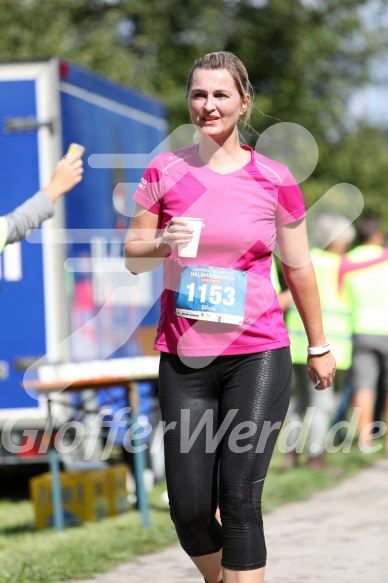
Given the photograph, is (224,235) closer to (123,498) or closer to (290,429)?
(123,498)

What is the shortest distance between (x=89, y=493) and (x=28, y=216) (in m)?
2.97

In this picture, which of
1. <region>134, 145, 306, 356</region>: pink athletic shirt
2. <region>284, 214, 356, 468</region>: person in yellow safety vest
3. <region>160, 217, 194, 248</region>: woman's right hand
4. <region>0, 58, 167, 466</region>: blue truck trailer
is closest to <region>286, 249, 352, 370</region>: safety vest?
<region>284, 214, 356, 468</region>: person in yellow safety vest

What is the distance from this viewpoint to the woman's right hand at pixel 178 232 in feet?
13.5

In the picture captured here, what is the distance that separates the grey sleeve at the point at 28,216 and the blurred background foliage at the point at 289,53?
15.8 metres

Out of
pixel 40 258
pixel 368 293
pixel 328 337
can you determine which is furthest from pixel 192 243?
pixel 368 293

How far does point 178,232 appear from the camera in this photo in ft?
13.5

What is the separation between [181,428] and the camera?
13.9 feet

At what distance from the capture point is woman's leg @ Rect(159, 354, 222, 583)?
14.0 ft

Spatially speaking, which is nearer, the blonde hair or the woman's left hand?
the blonde hair

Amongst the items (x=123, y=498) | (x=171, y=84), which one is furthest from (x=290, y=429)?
(x=171, y=84)

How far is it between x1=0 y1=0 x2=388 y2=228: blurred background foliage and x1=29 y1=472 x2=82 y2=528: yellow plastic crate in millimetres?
13785

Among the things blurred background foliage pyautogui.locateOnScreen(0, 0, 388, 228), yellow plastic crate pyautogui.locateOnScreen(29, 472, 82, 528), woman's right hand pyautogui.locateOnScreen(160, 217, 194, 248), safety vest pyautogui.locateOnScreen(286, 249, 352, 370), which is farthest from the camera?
blurred background foliage pyautogui.locateOnScreen(0, 0, 388, 228)

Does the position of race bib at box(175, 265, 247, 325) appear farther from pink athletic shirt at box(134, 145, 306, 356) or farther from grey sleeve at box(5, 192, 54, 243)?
grey sleeve at box(5, 192, 54, 243)

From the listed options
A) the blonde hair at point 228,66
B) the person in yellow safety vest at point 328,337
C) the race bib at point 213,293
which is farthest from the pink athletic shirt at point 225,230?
the person in yellow safety vest at point 328,337
